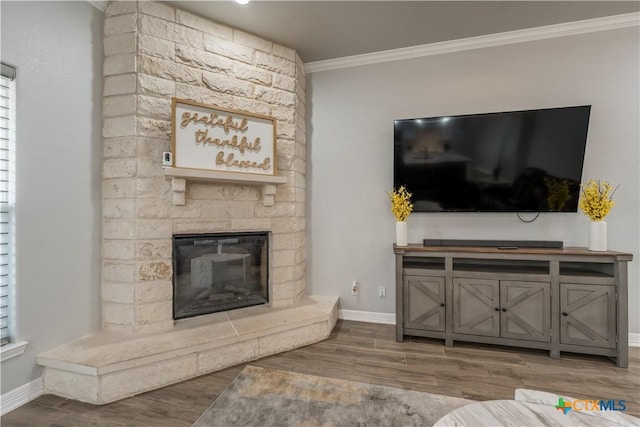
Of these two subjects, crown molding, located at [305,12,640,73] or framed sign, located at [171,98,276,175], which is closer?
framed sign, located at [171,98,276,175]

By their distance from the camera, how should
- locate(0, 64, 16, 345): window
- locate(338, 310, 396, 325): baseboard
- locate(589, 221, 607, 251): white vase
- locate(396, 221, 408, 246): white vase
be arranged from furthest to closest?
locate(338, 310, 396, 325): baseboard, locate(396, 221, 408, 246): white vase, locate(589, 221, 607, 251): white vase, locate(0, 64, 16, 345): window

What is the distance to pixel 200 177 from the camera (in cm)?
221

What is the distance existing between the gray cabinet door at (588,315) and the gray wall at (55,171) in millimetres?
3648

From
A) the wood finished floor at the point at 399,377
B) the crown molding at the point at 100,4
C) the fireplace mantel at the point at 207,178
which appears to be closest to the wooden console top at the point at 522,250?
the wood finished floor at the point at 399,377

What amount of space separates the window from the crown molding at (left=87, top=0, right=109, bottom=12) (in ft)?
2.81

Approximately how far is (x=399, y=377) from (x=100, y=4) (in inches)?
140

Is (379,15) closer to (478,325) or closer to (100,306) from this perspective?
(478,325)

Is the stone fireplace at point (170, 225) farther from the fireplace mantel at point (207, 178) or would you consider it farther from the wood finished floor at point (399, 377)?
the wood finished floor at point (399, 377)


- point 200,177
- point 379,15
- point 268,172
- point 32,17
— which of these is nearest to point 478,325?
point 268,172

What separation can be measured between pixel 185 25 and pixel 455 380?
341 cm

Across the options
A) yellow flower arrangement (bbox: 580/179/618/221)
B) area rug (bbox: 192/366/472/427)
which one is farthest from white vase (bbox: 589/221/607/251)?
area rug (bbox: 192/366/472/427)

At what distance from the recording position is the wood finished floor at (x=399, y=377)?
5.29 feet

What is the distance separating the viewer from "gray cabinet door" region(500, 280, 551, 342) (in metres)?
2.22

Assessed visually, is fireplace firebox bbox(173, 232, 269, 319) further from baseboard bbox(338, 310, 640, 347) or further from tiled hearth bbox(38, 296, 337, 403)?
baseboard bbox(338, 310, 640, 347)
